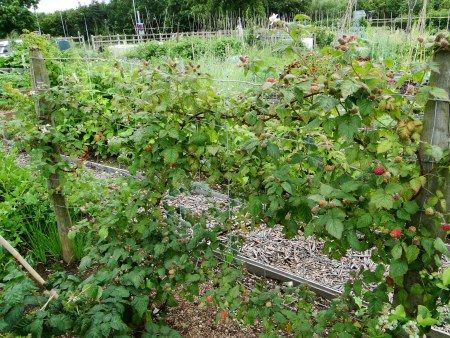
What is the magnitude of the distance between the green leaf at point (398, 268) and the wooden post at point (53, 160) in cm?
199

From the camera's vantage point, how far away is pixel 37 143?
2398mm

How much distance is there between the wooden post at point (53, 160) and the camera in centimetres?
239

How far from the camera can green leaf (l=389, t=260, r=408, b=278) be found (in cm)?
136

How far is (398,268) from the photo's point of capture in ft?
4.46

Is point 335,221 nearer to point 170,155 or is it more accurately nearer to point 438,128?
point 438,128

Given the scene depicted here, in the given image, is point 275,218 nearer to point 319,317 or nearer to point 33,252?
point 319,317

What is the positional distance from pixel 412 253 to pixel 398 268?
0.24ft

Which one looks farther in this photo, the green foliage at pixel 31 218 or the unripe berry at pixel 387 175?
the green foliage at pixel 31 218

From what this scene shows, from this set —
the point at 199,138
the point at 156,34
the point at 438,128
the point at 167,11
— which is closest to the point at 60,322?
the point at 199,138

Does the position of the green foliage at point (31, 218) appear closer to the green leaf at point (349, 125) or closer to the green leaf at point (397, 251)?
the green leaf at point (349, 125)

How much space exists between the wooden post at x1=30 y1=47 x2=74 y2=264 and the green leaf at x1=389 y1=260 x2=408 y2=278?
1.99 meters

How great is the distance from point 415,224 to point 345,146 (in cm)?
39

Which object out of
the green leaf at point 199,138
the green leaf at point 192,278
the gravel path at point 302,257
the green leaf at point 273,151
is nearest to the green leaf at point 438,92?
the green leaf at point 273,151

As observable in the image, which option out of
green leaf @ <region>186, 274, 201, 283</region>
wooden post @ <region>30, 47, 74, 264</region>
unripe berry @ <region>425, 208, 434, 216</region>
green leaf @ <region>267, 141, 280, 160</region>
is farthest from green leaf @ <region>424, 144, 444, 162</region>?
wooden post @ <region>30, 47, 74, 264</region>
